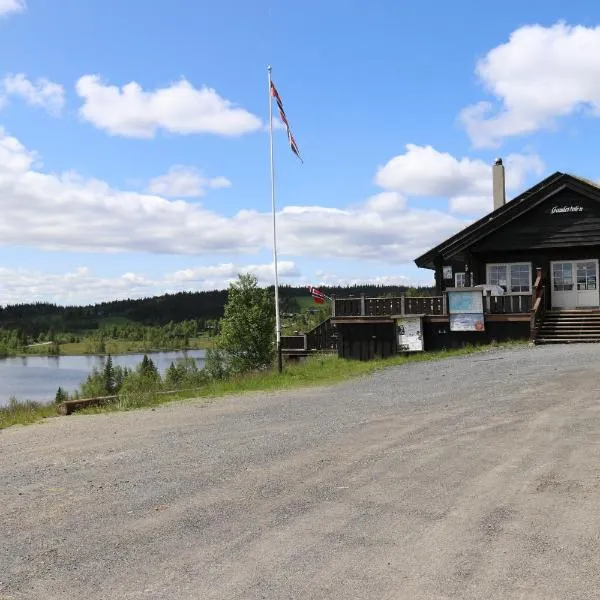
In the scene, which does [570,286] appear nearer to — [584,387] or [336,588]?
[584,387]

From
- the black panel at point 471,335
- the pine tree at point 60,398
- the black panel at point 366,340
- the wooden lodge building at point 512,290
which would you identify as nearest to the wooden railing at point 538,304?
the wooden lodge building at point 512,290

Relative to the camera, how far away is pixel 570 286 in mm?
27500

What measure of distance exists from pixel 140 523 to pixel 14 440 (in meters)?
6.03

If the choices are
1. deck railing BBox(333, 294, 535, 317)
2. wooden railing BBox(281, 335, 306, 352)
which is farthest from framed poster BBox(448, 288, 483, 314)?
wooden railing BBox(281, 335, 306, 352)

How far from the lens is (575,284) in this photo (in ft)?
90.0

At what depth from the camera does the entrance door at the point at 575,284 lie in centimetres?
2709

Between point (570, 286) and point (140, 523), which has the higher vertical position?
point (570, 286)

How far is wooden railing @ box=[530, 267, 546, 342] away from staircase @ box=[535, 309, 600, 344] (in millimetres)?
229

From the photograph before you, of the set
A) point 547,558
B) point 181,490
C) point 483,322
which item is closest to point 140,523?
point 181,490

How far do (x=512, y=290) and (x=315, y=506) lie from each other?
23.9 metres

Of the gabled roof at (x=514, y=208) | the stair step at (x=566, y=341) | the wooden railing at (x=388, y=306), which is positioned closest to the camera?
the stair step at (x=566, y=341)

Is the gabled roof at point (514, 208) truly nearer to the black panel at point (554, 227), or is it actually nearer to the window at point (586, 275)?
the black panel at point (554, 227)

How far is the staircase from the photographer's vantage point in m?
23.3

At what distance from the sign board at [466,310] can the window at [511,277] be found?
4137 mm
